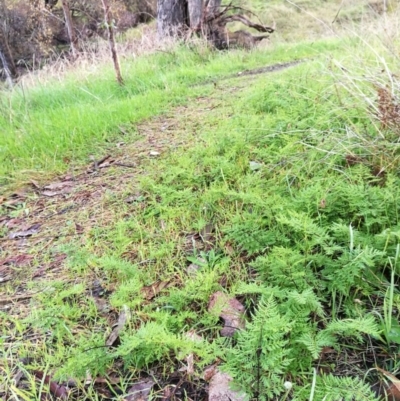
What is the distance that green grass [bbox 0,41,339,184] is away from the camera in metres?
2.86

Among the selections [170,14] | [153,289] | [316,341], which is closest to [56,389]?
[153,289]

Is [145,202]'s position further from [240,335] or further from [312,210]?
[240,335]

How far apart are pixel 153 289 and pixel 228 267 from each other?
31cm

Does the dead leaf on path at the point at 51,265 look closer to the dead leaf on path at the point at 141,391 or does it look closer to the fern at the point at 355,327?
the dead leaf on path at the point at 141,391

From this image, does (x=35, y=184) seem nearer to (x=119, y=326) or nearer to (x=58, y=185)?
(x=58, y=185)

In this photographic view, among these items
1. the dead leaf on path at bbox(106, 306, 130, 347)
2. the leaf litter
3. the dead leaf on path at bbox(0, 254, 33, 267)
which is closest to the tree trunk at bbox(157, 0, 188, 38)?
the leaf litter

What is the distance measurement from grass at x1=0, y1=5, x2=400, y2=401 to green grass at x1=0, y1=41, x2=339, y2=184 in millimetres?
302

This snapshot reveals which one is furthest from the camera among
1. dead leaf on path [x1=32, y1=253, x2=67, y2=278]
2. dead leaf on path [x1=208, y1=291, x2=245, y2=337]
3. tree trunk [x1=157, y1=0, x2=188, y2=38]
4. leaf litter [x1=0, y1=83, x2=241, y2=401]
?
tree trunk [x1=157, y1=0, x2=188, y2=38]

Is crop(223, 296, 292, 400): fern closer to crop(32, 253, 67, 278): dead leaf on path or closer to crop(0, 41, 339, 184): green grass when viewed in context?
crop(32, 253, 67, 278): dead leaf on path

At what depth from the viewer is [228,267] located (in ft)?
4.83

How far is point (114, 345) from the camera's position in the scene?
1.25 m

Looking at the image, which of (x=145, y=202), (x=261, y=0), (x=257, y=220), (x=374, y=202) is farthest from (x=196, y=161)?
(x=261, y=0)

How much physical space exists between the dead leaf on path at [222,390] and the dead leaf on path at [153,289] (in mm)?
427

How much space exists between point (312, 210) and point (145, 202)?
37.8 inches
